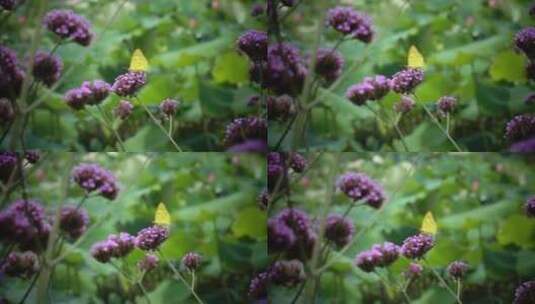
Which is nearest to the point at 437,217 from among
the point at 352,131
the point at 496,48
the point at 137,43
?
the point at 352,131

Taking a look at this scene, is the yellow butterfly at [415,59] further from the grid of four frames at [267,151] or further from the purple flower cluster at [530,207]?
the purple flower cluster at [530,207]

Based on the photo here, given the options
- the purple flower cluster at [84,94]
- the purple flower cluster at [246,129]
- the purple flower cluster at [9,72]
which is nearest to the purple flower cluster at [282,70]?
the purple flower cluster at [246,129]

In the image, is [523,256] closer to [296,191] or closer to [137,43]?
[296,191]

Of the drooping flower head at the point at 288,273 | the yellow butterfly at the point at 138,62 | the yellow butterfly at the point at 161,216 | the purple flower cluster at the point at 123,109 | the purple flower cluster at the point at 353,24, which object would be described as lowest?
the drooping flower head at the point at 288,273

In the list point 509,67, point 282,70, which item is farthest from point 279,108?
point 509,67

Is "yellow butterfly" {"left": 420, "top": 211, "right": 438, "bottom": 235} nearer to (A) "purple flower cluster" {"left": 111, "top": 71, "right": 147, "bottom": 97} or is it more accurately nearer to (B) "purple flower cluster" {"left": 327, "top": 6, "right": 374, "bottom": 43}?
(B) "purple flower cluster" {"left": 327, "top": 6, "right": 374, "bottom": 43}

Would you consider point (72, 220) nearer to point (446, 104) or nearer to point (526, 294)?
point (446, 104)

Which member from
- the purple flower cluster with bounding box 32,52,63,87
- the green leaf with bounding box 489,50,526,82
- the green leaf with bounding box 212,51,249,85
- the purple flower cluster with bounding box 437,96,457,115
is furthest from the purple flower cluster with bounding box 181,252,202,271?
the green leaf with bounding box 489,50,526,82
